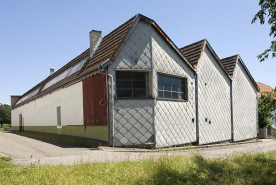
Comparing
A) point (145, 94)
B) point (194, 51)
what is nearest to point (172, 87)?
point (145, 94)

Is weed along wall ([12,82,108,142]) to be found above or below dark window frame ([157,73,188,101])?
below

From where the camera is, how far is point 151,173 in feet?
21.1

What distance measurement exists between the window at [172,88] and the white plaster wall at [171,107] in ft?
1.06

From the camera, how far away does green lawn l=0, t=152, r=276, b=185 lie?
592cm

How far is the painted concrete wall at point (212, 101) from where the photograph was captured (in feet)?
55.5

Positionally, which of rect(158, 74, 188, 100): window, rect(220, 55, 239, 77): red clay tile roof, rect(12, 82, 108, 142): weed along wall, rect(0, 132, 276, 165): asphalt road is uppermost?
rect(220, 55, 239, 77): red clay tile roof

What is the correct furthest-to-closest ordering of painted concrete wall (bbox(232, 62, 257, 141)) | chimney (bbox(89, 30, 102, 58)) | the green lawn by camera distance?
painted concrete wall (bbox(232, 62, 257, 141)), chimney (bbox(89, 30, 102, 58)), the green lawn

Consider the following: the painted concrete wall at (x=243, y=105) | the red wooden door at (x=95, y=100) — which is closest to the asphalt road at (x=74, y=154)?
the red wooden door at (x=95, y=100)

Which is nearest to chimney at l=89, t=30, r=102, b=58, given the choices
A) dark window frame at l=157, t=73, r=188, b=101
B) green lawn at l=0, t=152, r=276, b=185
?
dark window frame at l=157, t=73, r=188, b=101

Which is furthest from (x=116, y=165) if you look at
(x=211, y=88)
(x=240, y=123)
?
(x=240, y=123)

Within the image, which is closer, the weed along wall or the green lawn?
the green lawn

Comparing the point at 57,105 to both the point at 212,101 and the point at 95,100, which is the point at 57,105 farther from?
the point at 212,101

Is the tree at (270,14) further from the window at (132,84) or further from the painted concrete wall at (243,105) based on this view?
the painted concrete wall at (243,105)

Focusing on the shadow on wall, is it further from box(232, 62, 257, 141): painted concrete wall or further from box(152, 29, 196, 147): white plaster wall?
box(232, 62, 257, 141): painted concrete wall
